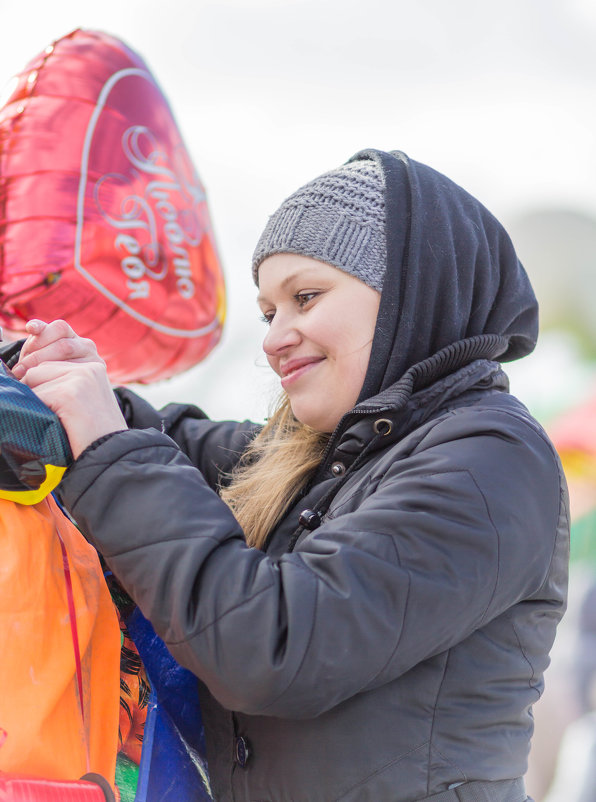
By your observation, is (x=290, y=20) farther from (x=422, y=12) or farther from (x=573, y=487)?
(x=573, y=487)

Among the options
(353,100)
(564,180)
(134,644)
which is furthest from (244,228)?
(134,644)

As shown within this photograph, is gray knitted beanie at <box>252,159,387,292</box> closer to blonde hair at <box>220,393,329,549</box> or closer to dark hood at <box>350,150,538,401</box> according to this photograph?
dark hood at <box>350,150,538,401</box>

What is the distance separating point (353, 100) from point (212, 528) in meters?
2.01

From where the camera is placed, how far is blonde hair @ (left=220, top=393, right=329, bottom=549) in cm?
101

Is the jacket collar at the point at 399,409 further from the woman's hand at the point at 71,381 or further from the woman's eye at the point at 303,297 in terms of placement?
the woman's hand at the point at 71,381

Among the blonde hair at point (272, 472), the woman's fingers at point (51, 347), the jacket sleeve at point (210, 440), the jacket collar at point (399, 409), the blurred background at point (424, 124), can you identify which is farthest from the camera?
the blurred background at point (424, 124)

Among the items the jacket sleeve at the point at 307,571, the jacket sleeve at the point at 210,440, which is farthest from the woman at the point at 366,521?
the jacket sleeve at the point at 210,440

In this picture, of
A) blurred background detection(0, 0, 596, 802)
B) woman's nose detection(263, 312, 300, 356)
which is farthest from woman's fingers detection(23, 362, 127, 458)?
blurred background detection(0, 0, 596, 802)

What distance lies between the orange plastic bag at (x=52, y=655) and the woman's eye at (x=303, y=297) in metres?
0.39

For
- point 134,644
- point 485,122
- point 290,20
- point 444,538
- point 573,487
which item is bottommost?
point 573,487

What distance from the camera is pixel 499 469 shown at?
771 millimetres

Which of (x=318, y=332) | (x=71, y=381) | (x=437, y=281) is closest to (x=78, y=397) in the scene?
(x=71, y=381)

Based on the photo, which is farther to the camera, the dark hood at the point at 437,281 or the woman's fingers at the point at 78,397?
the dark hood at the point at 437,281

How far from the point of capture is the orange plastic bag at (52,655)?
64 cm
